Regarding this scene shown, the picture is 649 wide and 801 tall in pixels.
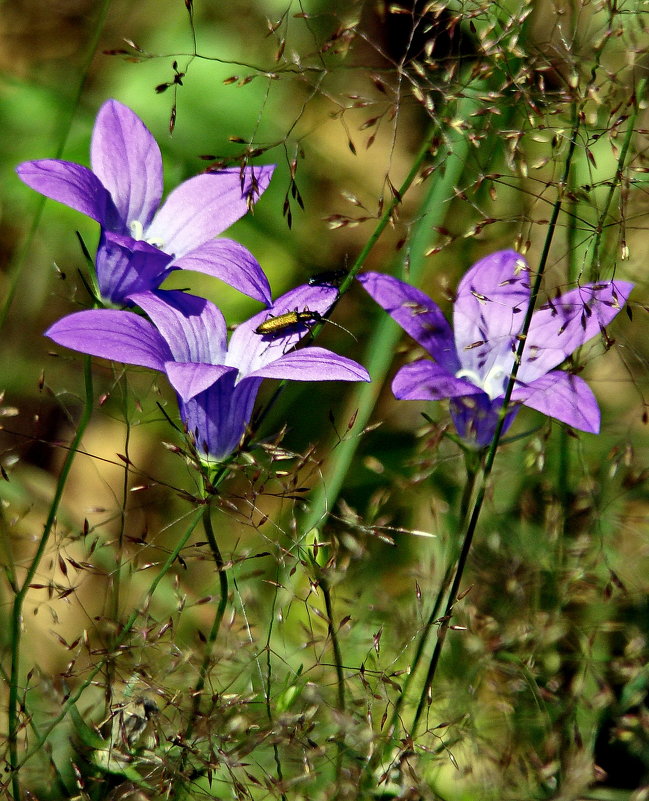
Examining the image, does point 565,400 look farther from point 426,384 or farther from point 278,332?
point 278,332

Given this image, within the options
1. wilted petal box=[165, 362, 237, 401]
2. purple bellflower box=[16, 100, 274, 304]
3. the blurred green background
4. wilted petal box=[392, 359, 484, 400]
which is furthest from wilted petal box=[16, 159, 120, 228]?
wilted petal box=[392, 359, 484, 400]

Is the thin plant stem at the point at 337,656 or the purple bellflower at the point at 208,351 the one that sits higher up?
the purple bellflower at the point at 208,351

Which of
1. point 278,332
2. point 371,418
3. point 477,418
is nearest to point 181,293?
point 278,332

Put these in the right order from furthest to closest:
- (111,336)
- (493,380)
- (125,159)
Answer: (493,380) < (125,159) < (111,336)

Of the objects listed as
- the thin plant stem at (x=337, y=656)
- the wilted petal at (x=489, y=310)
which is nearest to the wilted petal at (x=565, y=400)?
the wilted petal at (x=489, y=310)

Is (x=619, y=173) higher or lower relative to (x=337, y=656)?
higher

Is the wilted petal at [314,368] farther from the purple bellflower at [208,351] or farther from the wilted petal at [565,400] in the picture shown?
the wilted petal at [565,400]
